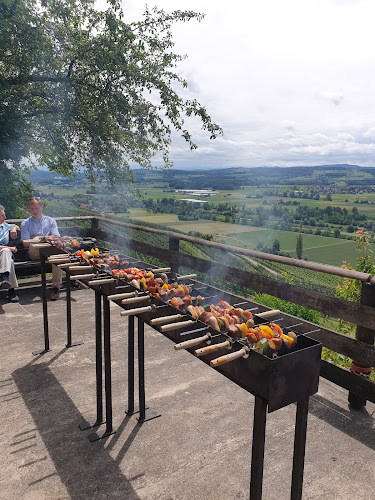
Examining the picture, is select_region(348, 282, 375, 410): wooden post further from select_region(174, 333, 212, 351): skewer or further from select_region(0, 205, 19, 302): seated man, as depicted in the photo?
select_region(0, 205, 19, 302): seated man

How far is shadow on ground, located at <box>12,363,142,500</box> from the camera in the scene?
2297 millimetres

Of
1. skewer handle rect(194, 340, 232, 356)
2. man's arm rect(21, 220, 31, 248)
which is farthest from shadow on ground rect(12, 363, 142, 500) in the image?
man's arm rect(21, 220, 31, 248)

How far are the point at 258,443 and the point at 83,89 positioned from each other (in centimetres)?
1121

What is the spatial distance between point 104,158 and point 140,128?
54.7 inches

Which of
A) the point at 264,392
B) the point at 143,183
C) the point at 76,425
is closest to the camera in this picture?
the point at 264,392

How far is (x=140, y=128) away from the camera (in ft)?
39.3

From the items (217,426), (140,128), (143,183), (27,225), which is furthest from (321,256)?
(217,426)

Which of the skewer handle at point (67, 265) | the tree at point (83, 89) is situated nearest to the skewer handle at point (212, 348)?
the skewer handle at point (67, 265)

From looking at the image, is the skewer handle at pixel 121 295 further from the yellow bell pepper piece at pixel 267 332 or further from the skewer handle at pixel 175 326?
the yellow bell pepper piece at pixel 267 332

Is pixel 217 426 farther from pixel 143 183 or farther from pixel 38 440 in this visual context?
pixel 143 183

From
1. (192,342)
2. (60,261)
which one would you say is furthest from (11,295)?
(192,342)

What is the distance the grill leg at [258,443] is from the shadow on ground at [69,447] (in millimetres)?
831

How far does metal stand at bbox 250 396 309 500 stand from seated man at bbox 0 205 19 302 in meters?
4.36

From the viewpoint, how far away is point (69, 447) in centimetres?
266
